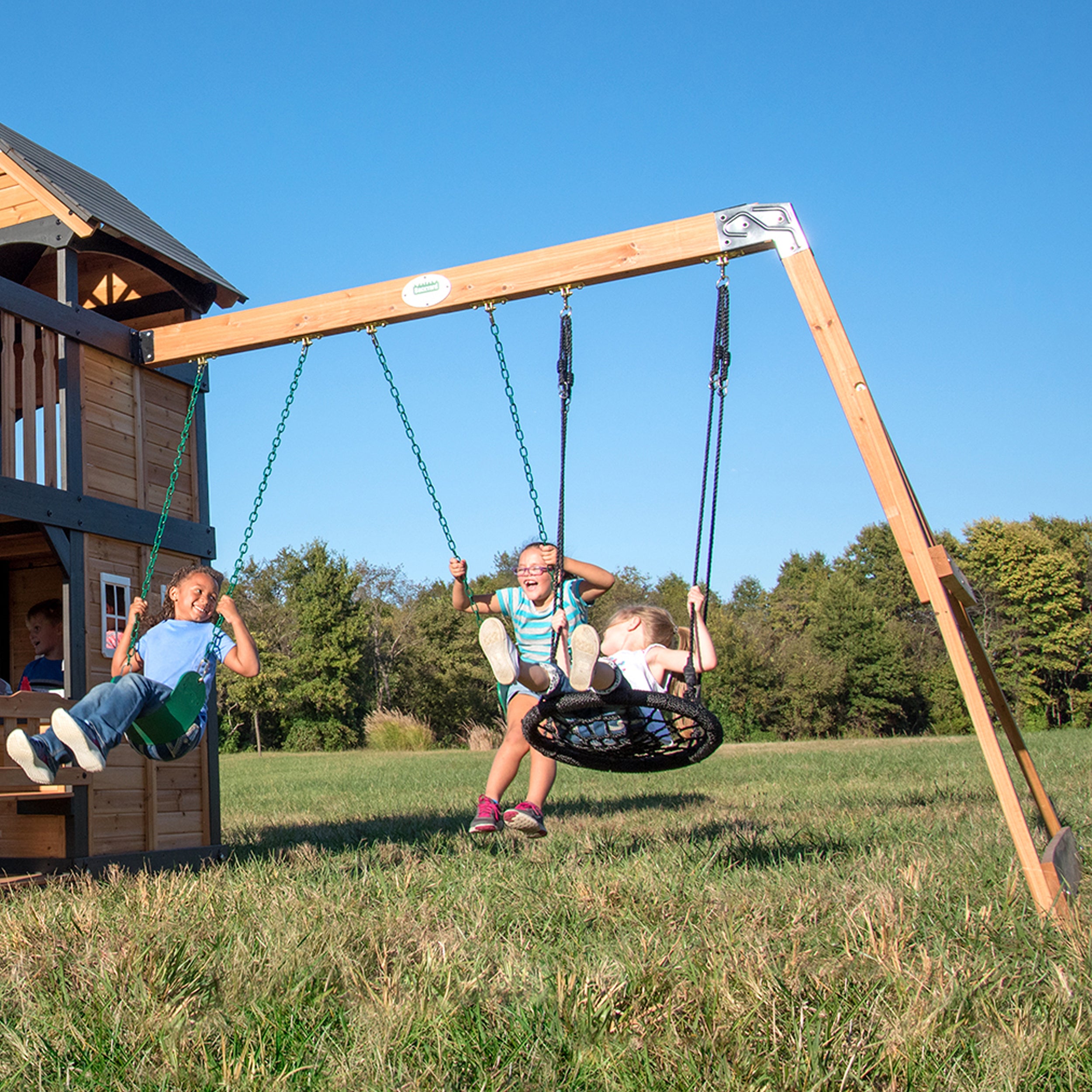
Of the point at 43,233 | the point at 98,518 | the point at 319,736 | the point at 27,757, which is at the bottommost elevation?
the point at 319,736

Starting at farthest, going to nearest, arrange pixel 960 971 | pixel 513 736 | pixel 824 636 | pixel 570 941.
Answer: pixel 824 636 → pixel 513 736 → pixel 570 941 → pixel 960 971

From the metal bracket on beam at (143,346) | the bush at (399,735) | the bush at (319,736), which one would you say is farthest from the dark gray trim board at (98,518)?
the bush at (319,736)

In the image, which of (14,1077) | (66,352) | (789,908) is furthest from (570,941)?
(66,352)

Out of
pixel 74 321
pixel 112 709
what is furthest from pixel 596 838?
pixel 74 321

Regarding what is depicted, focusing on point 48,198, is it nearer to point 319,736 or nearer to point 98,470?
point 98,470

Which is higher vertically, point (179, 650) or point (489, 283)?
point (489, 283)

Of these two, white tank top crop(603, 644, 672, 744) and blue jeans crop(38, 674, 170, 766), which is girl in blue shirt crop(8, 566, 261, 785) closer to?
blue jeans crop(38, 674, 170, 766)

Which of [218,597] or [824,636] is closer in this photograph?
[218,597]

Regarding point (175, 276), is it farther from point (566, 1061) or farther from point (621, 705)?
point (566, 1061)

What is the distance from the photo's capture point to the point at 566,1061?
9.05 ft

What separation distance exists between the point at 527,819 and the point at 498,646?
1391 mm

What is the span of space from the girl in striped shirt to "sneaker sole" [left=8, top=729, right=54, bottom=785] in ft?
6.97

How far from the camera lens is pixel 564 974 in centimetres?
317

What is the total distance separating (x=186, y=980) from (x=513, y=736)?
309 cm
